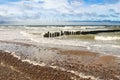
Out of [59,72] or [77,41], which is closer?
[59,72]

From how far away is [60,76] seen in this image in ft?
48.4

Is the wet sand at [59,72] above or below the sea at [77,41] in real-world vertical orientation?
above

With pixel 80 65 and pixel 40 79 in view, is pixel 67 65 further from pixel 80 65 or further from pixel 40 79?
pixel 40 79

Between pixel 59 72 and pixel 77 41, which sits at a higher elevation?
pixel 59 72

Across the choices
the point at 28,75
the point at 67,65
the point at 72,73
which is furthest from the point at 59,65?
the point at 28,75

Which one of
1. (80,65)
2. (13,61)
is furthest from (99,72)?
(13,61)

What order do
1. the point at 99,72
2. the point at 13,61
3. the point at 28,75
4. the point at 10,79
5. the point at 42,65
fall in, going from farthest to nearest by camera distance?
the point at 13,61 → the point at 42,65 → the point at 99,72 → the point at 28,75 → the point at 10,79

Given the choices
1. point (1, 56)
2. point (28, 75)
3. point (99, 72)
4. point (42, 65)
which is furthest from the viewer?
point (1, 56)

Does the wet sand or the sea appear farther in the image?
the sea

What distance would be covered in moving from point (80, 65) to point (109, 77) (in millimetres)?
4048

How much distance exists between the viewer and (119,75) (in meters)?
15.3

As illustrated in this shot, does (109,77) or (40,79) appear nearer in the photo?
(40,79)

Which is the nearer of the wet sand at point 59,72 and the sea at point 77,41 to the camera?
the wet sand at point 59,72

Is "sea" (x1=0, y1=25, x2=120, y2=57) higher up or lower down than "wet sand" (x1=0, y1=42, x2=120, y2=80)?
lower down
